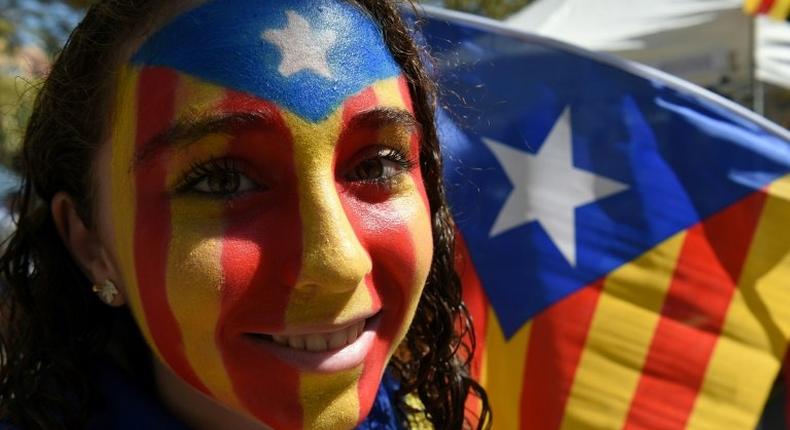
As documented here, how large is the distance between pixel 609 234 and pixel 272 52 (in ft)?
3.61

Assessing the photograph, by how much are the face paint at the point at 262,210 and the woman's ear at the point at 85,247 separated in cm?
8

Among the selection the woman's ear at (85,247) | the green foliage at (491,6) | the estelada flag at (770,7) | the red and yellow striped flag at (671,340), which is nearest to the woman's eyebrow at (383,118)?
the woman's ear at (85,247)

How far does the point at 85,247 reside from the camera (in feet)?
4.93

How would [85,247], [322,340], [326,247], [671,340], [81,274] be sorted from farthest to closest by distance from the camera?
[671,340] < [81,274] < [85,247] < [322,340] < [326,247]

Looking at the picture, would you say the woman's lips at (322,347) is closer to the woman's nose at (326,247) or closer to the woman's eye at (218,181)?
the woman's nose at (326,247)

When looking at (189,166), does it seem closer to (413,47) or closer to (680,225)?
(413,47)

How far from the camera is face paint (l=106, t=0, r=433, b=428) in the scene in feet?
4.09

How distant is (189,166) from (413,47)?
0.51 meters

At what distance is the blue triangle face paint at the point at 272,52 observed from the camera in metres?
1.28

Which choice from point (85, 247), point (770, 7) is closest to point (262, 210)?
point (85, 247)

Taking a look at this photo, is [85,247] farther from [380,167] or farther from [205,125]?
[380,167]

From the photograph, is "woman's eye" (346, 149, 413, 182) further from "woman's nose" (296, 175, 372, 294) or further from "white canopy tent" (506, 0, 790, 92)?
"white canopy tent" (506, 0, 790, 92)

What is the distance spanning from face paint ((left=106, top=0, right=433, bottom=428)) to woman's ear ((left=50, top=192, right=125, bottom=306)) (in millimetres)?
85

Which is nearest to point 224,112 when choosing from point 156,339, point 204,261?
point 204,261
